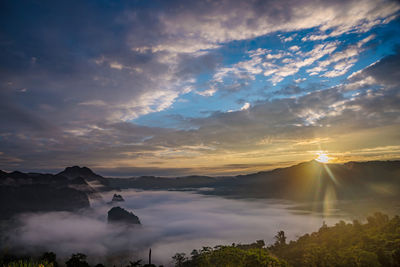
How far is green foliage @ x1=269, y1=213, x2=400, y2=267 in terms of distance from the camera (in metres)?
50.7

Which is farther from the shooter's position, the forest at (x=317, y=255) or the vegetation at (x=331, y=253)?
the vegetation at (x=331, y=253)

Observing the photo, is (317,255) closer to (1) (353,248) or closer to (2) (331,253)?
(2) (331,253)

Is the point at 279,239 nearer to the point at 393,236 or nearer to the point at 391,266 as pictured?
the point at 393,236

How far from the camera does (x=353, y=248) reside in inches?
2552

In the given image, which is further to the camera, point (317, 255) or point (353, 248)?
point (353, 248)

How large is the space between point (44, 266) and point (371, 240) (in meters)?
96.0

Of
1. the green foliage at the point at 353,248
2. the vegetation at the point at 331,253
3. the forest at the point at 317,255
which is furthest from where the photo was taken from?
the green foliage at the point at 353,248

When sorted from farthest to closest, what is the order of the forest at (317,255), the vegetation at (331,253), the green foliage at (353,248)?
the green foliage at (353,248) < the vegetation at (331,253) < the forest at (317,255)

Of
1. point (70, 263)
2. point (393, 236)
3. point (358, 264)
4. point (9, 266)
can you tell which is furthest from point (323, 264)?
point (9, 266)

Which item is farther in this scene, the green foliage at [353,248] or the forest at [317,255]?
the green foliage at [353,248]

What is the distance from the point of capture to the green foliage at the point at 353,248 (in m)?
50.7

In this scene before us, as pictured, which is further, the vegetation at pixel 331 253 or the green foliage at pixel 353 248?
the green foliage at pixel 353 248

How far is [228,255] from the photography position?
32219mm

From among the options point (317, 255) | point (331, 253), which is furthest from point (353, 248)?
point (317, 255)
